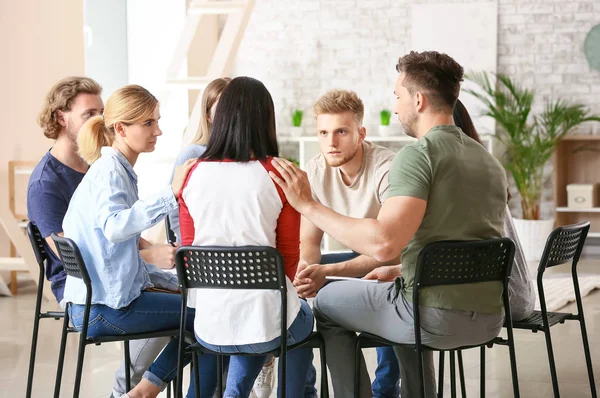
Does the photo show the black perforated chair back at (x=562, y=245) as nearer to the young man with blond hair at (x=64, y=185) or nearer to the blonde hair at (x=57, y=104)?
the young man with blond hair at (x=64, y=185)

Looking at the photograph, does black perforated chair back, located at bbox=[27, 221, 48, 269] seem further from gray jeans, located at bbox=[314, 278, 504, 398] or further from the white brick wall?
the white brick wall

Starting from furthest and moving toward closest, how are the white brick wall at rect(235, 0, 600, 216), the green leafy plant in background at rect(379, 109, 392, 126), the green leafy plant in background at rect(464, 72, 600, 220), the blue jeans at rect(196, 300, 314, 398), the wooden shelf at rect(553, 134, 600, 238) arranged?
the green leafy plant in background at rect(379, 109, 392, 126) < the white brick wall at rect(235, 0, 600, 216) < the wooden shelf at rect(553, 134, 600, 238) < the green leafy plant in background at rect(464, 72, 600, 220) < the blue jeans at rect(196, 300, 314, 398)

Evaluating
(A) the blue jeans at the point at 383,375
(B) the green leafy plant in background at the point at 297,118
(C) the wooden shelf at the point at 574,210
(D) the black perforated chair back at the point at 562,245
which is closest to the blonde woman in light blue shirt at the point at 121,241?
(A) the blue jeans at the point at 383,375

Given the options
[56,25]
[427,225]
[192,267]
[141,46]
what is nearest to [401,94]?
[427,225]

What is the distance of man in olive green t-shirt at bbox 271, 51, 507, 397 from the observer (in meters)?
2.40

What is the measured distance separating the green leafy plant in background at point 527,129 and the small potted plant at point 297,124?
169cm

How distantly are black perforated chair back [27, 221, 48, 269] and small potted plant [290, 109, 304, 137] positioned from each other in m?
5.96

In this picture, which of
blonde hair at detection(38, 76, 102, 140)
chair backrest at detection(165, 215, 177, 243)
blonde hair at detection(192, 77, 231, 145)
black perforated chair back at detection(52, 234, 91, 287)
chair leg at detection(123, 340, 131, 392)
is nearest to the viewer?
black perforated chair back at detection(52, 234, 91, 287)

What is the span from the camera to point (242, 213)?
2406mm

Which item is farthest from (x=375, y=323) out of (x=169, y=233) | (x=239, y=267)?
(x=169, y=233)

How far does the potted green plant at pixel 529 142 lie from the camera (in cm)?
791

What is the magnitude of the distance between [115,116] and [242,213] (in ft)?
2.26

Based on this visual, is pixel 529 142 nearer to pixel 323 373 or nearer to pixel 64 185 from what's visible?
pixel 64 185

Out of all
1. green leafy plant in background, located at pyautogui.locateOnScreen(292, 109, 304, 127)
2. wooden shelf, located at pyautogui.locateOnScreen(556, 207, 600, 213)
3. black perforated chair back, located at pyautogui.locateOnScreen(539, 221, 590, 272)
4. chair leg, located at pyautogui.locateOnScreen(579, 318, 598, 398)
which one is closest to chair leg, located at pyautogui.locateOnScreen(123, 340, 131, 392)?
black perforated chair back, located at pyautogui.locateOnScreen(539, 221, 590, 272)
